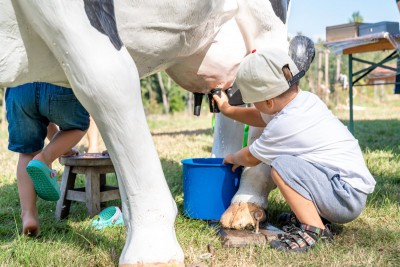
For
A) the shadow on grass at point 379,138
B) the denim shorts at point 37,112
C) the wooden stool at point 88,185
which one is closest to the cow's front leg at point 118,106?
the denim shorts at point 37,112

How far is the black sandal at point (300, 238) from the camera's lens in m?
1.50

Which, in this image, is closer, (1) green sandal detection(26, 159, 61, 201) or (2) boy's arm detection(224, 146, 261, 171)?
(1) green sandal detection(26, 159, 61, 201)

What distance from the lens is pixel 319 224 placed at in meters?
1.57

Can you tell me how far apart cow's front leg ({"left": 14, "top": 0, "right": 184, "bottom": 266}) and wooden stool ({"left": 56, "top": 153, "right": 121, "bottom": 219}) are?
2.63 feet

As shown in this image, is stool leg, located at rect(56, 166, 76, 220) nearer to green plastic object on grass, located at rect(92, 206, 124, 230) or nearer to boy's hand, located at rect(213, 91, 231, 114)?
green plastic object on grass, located at rect(92, 206, 124, 230)

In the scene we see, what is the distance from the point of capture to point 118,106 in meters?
1.14

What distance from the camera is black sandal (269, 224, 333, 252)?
150 cm

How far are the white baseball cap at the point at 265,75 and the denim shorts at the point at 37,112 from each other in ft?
2.13

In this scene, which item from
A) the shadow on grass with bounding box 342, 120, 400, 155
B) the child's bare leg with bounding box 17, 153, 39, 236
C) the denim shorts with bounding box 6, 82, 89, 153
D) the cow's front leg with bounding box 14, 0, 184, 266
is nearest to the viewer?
the cow's front leg with bounding box 14, 0, 184, 266

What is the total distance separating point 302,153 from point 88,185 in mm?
920

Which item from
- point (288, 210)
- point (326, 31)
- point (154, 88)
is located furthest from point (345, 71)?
point (288, 210)

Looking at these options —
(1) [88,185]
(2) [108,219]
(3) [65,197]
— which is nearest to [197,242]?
(2) [108,219]

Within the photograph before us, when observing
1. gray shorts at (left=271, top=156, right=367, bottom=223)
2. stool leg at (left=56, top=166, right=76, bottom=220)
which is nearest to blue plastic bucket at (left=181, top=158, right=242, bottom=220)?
gray shorts at (left=271, top=156, right=367, bottom=223)

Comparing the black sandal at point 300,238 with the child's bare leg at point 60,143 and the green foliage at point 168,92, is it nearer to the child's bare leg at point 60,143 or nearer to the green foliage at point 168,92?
the child's bare leg at point 60,143
